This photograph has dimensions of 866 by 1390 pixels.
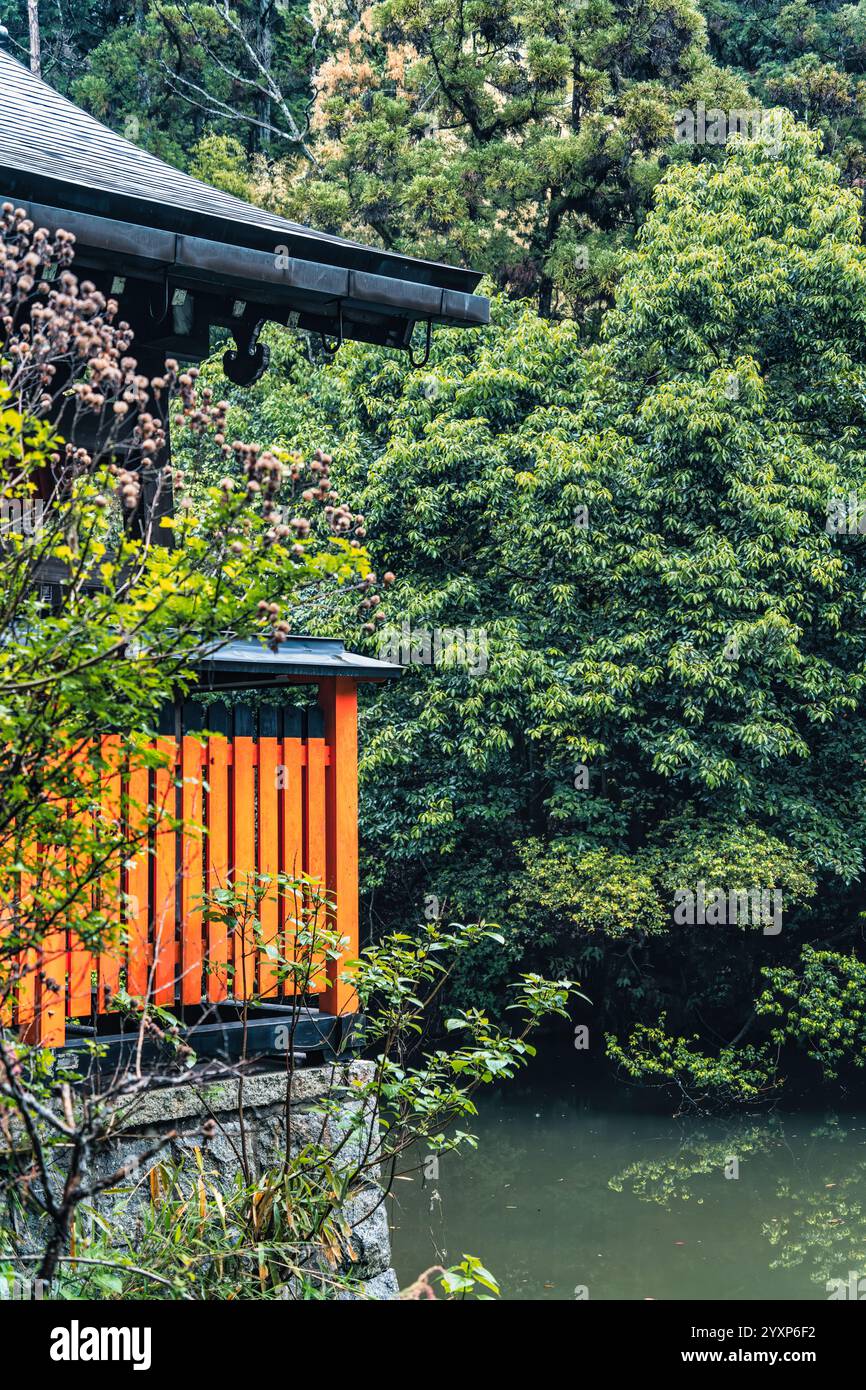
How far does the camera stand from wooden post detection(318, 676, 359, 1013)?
4.56 m

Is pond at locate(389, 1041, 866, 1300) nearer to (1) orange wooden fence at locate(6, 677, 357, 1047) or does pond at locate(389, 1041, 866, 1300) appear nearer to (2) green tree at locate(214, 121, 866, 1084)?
(2) green tree at locate(214, 121, 866, 1084)

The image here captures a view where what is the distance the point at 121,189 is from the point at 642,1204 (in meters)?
7.26

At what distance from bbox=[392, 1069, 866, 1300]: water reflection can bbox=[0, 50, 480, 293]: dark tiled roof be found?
5.08m

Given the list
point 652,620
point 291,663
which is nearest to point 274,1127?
point 291,663

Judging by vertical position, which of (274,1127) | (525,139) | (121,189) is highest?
(525,139)

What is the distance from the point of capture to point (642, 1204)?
9344mm

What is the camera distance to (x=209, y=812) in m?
4.30

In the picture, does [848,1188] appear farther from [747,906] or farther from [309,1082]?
[309,1082]

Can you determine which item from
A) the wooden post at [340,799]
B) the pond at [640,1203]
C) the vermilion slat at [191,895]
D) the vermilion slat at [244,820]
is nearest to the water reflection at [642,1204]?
the pond at [640,1203]

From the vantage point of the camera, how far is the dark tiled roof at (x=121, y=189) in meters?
4.90

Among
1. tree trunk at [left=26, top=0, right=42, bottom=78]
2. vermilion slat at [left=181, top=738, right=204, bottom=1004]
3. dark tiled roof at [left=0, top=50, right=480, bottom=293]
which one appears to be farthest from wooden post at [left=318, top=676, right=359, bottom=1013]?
tree trunk at [left=26, top=0, right=42, bottom=78]

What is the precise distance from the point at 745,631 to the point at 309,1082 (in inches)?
313

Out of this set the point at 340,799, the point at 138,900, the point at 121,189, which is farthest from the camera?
the point at 121,189

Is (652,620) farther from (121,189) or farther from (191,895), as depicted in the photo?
(191,895)
